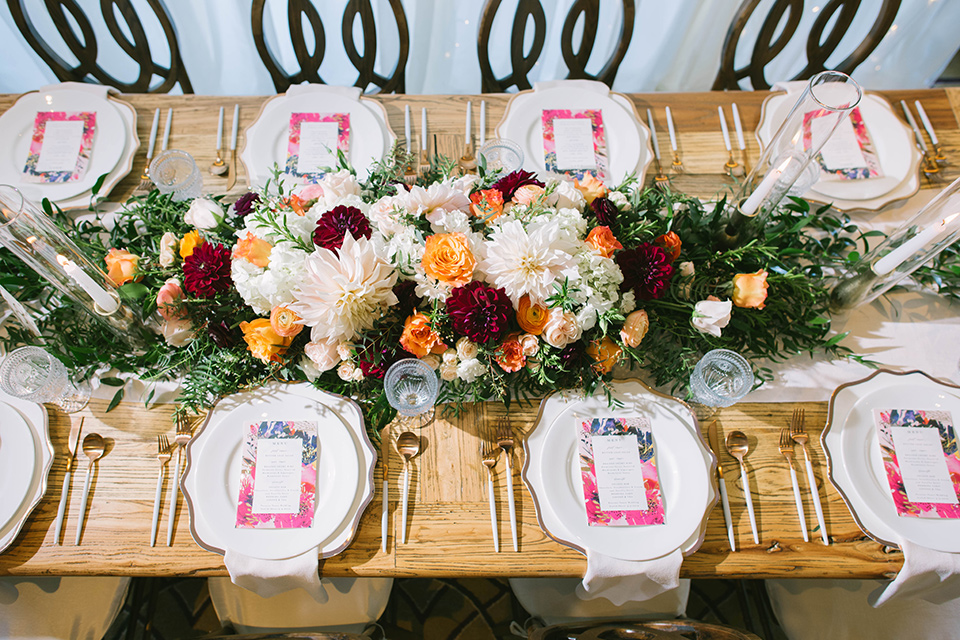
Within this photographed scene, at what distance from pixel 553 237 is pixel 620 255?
0.63 feet

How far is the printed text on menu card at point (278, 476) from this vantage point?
1.03 meters

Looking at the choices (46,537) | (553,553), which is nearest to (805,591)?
(553,553)

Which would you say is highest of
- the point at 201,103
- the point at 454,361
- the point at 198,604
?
the point at 201,103

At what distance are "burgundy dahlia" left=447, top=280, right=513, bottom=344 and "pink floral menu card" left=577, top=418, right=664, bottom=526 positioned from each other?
0.35 m

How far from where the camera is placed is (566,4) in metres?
2.19

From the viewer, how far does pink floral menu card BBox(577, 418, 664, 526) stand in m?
1.04

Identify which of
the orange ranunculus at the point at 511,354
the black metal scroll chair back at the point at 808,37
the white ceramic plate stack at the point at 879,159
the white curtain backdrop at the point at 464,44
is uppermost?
the white curtain backdrop at the point at 464,44

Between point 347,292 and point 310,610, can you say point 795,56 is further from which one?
point 310,610

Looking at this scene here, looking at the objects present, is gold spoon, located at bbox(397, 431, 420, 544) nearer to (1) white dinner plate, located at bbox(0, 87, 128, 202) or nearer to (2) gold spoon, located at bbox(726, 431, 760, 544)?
(2) gold spoon, located at bbox(726, 431, 760, 544)

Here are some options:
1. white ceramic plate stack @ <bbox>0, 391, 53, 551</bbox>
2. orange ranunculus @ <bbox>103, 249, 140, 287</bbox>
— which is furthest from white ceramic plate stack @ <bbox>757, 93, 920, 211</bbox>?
white ceramic plate stack @ <bbox>0, 391, 53, 551</bbox>

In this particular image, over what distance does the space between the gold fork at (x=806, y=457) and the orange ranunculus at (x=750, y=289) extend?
0.92ft

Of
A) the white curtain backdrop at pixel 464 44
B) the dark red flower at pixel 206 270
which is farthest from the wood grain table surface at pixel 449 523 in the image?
the white curtain backdrop at pixel 464 44

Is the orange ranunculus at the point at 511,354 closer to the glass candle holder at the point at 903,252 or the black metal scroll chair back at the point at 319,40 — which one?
the glass candle holder at the point at 903,252

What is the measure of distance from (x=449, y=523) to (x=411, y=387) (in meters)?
0.28
